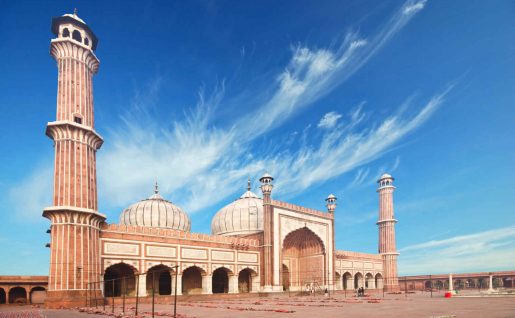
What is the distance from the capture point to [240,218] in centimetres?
4634

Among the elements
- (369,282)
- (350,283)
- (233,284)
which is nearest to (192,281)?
(233,284)

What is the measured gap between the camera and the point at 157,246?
3180 centimetres

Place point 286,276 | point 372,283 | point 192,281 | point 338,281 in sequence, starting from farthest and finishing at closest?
point 372,283
point 338,281
point 286,276
point 192,281

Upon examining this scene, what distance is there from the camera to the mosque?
26094mm

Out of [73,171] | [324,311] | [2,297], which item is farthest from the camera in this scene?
[2,297]

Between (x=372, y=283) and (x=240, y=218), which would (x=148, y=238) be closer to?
(x=240, y=218)

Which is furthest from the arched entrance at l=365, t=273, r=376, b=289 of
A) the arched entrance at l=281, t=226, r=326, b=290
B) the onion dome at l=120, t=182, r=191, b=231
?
the onion dome at l=120, t=182, r=191, b=231

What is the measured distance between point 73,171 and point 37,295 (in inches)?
503

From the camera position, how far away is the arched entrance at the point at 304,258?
149 feet

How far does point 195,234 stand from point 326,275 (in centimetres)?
1749

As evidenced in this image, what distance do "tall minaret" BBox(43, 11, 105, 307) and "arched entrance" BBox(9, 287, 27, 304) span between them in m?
9.70

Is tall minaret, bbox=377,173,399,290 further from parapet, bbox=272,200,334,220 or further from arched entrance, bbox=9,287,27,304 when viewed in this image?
arched entrance, bbox=9,287,27,304

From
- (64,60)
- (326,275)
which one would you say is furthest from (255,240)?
(64,60)

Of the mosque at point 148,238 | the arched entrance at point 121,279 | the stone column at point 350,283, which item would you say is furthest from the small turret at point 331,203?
the arched entrance at point 121,279
